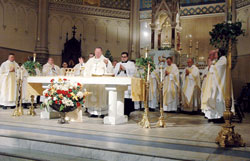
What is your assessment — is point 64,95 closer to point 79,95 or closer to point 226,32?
point 79,95

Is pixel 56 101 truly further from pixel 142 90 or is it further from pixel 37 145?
pixel 142 90

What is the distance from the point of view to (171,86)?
946cm

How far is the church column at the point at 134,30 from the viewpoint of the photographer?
16.1 m

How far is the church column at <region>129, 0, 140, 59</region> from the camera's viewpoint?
1609 cm

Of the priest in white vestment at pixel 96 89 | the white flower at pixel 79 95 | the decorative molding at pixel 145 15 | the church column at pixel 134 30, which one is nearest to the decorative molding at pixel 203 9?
the decorative molding at pixel 145 15

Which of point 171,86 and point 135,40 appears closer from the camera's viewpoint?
point 171,86

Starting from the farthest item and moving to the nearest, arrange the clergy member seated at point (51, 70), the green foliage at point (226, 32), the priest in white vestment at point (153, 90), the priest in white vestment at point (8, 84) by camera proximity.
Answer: the priest in white vestment at point (153, 90) < the clergy member seated at point (51, 70) < the priest in white vestment at point (8, 84) < the green foliage at point (226, 32)

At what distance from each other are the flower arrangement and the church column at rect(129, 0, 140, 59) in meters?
10.4

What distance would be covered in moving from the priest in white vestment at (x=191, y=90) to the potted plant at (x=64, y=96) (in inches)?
185

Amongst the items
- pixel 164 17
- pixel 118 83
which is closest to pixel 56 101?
pixel 118 83

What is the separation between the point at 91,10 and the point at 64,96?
37.6ft

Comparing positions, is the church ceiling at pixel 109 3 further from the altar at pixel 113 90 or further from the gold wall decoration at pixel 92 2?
the altar at pixel 113 90

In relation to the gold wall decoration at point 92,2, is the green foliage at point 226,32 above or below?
below

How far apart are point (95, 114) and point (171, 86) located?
338 cm
